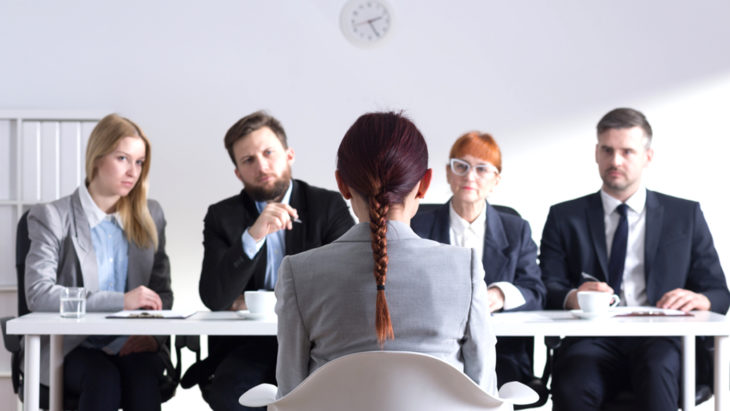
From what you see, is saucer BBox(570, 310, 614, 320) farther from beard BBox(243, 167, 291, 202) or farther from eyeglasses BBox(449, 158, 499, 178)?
beard BBox(243, 167, 291, 202)

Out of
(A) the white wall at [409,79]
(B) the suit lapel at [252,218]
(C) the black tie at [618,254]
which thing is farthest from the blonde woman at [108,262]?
(C) the black tie at [618,254]

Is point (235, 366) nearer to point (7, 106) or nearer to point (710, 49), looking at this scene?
point (7, 106)

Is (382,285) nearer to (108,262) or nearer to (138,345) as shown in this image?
(138,345)

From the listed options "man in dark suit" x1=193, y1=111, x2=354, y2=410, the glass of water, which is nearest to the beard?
"man in dark suit" x1=193, y1=111, x2=354, y2=410

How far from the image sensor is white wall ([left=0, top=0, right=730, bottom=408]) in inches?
172

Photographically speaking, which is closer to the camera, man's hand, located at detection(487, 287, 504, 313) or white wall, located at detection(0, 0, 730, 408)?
man's hand, located at detection(487, 287, 504, 313)

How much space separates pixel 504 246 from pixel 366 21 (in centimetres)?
182

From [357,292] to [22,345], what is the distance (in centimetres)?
196

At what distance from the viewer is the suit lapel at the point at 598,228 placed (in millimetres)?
3182

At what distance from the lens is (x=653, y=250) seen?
3137mm

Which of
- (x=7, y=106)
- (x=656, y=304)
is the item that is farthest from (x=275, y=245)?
(x=7, y=106)

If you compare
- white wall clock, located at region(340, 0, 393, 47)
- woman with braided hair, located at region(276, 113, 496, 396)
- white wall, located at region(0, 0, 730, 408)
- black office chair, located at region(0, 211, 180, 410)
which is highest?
white wall clock, located at region(340, 0, 393, 47)

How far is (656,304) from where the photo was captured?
3.10m

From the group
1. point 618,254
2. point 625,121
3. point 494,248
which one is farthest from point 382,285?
point 625,121
